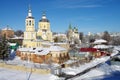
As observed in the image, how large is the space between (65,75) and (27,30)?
2996cm

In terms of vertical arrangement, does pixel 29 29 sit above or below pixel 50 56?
above

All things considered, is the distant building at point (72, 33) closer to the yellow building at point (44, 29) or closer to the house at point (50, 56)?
the yellow building at point (44, 29)

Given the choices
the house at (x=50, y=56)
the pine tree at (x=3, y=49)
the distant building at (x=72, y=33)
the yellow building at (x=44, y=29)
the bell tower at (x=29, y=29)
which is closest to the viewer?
the pine tree at (x=3, y=49)

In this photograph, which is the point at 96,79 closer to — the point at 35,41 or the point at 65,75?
the point at 65,75

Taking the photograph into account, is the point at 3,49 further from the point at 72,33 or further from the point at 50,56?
the point at 72,33

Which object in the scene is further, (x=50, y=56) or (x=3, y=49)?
(x=50, y=56)

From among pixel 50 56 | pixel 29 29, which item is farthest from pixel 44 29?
pixel 50 56

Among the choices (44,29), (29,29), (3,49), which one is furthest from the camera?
(44,29)

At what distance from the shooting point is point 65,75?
29.7 m

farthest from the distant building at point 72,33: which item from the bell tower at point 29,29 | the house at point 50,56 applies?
the house at point 50,56

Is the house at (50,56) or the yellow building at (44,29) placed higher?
the yellow building at (44,29)

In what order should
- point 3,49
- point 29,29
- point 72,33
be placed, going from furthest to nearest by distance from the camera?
point 72,33
point 29,29
point 3,49

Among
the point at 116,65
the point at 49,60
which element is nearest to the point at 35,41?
the point at 49,60

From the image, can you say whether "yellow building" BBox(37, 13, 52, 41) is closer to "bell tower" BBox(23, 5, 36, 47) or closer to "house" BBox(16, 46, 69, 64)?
"bell tower" BBox(23, 5, 36, 47)
